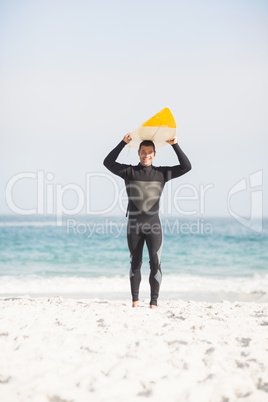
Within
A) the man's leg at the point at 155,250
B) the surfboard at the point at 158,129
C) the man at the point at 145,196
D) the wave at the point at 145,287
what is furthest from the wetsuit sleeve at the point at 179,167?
the wave at the point at 145,287

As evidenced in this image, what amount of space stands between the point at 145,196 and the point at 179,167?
506 mm

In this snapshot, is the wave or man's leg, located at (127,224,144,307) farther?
the wave

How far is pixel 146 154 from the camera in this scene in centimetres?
477

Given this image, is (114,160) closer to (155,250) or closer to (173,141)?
(173,141)

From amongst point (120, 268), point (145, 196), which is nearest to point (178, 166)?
point (145, 196)

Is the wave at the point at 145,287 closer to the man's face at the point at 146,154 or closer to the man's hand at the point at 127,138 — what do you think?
the man's face at the point at 146,154

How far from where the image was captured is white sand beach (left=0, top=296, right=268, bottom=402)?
2.58 m

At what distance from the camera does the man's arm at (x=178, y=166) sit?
4703mm

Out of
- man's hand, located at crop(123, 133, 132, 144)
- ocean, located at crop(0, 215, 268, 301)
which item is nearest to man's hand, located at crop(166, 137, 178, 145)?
man's hand, located at crop(123, 133, 132, 144)

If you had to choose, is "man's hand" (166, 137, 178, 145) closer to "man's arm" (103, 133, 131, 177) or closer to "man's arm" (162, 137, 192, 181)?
"man's arm" (162, 137, 192, 181)

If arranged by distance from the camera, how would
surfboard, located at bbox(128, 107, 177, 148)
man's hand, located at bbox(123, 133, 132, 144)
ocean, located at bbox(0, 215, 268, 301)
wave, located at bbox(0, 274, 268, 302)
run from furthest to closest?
ocean, located at bbox(0, 215, 268, 301)
wave, located at bbox(0, 274, 268, 302)
man's hand, located at bbox(123, 133, 132, 144)
surfboard, located at bbox(128, 107, 177, 148)

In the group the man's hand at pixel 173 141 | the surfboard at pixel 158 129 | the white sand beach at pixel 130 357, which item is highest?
the surfboard at pixel 158 129

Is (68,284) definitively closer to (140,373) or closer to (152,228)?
(152,228)

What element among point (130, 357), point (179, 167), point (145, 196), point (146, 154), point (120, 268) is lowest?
point (120, 268)
